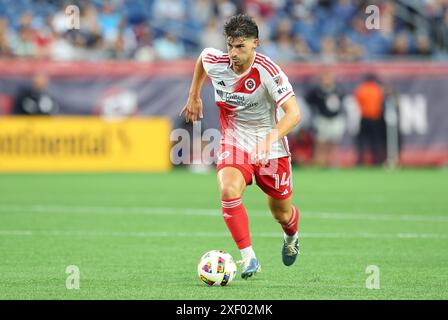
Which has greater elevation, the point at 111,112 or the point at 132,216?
the point at 111,112

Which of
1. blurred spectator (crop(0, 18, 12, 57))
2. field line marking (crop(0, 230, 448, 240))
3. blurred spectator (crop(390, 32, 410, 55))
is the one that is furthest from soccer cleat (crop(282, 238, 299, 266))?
blurred spectator (crop(390, 32, 410, 55))

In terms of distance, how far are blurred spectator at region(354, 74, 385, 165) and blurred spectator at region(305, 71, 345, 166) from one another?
0.49 metres

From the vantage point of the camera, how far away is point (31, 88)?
22484 mm

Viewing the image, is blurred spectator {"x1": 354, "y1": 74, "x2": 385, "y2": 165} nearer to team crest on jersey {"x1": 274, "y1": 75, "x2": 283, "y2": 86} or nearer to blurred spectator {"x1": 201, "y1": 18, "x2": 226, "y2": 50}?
blurred spectator {"x1": 201, "y1": 18, "x2": 226, "y2": 50}

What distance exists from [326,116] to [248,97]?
14.9 m

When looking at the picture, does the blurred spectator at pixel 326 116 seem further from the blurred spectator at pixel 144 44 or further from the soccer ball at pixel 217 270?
the soccer ball at pixel 217 270

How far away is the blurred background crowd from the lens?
23516 millimetres

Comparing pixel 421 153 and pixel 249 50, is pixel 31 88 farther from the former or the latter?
pixel 249 50

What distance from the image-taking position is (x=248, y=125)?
9.10 meters

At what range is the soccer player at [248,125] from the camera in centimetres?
847

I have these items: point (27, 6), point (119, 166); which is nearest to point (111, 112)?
point (119, 166)

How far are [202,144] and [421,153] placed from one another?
5375 mm

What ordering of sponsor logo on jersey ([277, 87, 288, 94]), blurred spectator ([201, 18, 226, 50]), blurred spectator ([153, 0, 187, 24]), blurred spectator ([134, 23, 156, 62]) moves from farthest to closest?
blurred spectator ([153, 0, 187, 24]), blurred spectator ([201, 18, 226, 50]), blurred spectator ([134, 23, 156, 62]), sponsor logo on jersey ([277, 87, 288, 94])

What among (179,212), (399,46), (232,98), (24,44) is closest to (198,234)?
(179,212)
